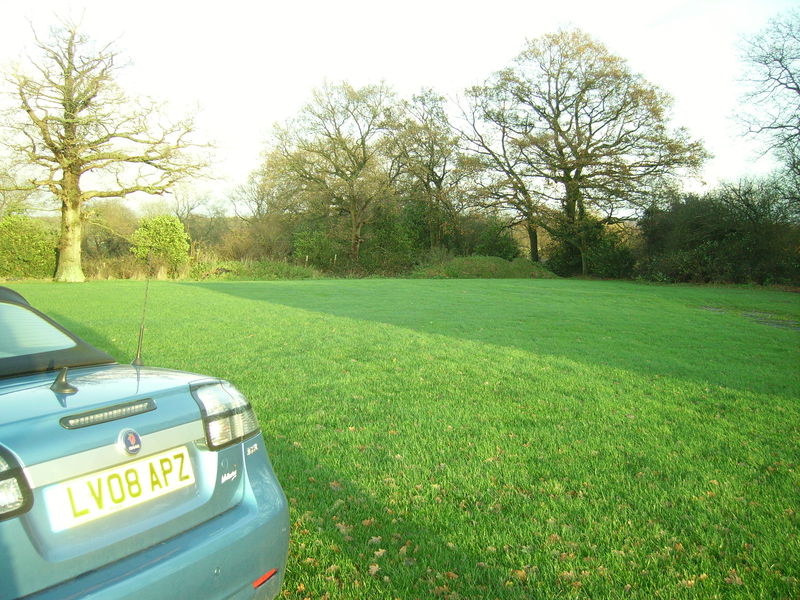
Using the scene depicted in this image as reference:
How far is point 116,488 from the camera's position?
1604mm

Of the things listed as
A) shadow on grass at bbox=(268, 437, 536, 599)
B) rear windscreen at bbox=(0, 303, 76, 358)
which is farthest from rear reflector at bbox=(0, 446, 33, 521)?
shadow on grass at bbox=(268, 437, 536, 599)

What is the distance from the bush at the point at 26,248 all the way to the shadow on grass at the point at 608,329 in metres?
14.9

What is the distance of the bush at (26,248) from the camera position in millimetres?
25141

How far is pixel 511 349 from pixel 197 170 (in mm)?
23258

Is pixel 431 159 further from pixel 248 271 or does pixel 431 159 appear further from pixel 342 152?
pixel 248 271

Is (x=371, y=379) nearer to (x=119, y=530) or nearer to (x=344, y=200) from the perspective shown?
(x=119, y=530)

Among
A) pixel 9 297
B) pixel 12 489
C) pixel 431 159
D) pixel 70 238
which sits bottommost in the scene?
pixel 12 489

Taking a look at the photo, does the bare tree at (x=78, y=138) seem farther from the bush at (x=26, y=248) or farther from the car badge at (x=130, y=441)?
the car badge at (x=130, y=441)

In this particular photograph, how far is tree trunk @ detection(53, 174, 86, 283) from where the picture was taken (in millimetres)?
24719

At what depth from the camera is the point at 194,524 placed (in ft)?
5.82

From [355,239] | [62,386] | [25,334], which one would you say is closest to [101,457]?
[62,386]

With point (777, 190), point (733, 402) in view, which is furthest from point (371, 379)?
point (777, 190)

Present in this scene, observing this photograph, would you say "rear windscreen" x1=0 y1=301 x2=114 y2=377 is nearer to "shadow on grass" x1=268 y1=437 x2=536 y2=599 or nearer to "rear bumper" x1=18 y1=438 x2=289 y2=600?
"rear bumper" x1=18 y1=438 x2=289 y2=600

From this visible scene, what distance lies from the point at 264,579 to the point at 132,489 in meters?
0.61
